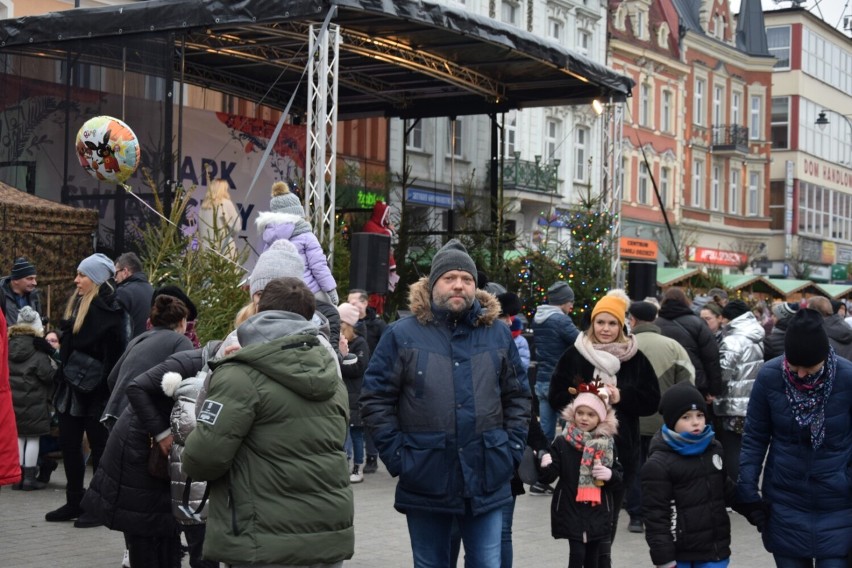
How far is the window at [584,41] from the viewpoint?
40.8m

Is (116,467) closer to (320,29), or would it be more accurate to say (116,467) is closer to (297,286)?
(297,286)

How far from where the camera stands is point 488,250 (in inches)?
872

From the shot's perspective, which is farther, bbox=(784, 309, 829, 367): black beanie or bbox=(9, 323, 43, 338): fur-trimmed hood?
bbox=(9, 323, 43, 338): fur-trimmed hood

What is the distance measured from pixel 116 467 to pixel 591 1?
37.0 m

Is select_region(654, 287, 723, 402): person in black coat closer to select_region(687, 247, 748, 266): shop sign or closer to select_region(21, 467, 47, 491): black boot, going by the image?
select_region(21, 467, 47, 491): black boot

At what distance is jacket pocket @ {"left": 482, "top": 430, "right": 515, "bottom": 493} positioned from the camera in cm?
587

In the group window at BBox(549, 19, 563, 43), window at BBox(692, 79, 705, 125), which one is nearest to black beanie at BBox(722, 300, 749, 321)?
window at BBox(549, 19, 563, 43)

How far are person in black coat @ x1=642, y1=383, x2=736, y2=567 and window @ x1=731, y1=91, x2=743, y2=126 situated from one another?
4872cm

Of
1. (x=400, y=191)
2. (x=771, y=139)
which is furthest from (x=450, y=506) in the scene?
(x=771, y=139)

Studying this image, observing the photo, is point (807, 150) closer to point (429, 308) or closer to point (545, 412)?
point (545, 412)

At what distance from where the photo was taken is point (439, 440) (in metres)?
5.82

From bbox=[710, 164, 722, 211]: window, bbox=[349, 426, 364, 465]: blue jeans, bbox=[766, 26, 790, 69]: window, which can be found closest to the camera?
bbox=[349, 426, 364, 465]: blue jeans

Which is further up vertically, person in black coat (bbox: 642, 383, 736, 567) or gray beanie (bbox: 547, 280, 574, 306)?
gray beanie (bbox: 547, 280, 574, 306)

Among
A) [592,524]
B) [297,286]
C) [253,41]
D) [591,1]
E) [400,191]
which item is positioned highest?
[591,1]
